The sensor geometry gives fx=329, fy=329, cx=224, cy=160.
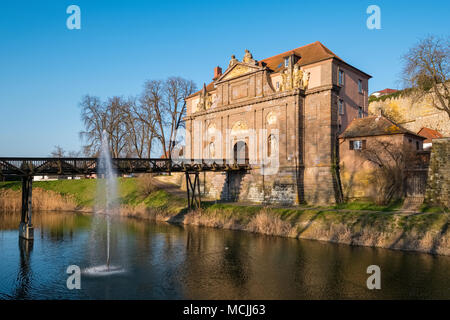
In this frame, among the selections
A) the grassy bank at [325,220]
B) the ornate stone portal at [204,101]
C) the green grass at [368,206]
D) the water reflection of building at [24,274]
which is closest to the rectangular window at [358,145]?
the green grass at [368,206]

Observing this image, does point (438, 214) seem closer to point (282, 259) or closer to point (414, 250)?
point (414, 250)

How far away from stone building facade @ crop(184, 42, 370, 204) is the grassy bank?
8.83 feet

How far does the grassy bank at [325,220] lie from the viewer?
16328 mm

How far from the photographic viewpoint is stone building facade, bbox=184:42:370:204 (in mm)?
24641

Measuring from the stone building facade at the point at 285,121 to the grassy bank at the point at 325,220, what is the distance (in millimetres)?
2692

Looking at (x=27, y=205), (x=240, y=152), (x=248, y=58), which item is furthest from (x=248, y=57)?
(x=27, y=205)

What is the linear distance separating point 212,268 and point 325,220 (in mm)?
8933

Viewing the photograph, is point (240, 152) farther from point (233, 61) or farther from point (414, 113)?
point (414, 113)

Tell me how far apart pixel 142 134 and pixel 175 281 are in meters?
32.4

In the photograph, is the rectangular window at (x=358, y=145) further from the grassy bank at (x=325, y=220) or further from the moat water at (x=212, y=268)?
the moat water at (x=212, y=268)

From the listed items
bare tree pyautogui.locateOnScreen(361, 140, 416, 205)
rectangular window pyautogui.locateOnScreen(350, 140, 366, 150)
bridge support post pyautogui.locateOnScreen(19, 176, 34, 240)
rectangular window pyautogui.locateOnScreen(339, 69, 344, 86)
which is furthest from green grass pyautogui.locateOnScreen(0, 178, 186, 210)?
rectangular window pyautogui.locateOnScreen(339, 69, 344, 86)

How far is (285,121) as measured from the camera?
86.2 ft

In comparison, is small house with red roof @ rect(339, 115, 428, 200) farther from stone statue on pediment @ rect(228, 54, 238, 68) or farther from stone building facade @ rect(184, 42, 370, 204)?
stone statue on pediment @ rect(228, 54, 238, 68)
